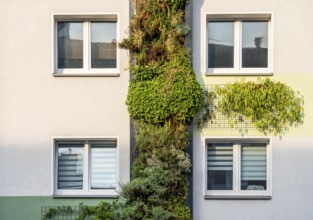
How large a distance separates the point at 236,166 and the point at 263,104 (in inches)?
58.8

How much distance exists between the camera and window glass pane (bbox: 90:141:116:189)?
938 cm

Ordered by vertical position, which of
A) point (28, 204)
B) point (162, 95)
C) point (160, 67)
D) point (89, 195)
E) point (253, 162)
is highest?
point (160, 67)

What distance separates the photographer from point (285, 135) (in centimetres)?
902

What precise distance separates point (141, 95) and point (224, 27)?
8.23 ft

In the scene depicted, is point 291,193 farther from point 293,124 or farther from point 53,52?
point 53,52

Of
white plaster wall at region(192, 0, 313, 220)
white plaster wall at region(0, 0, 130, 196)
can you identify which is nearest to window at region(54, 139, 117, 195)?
white plaster wall at region(0, 0, 130, 196)

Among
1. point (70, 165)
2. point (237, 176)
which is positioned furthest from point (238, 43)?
point (70, 165)

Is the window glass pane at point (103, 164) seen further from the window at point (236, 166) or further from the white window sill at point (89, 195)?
the window at point (236, 166)

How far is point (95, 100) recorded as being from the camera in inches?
360

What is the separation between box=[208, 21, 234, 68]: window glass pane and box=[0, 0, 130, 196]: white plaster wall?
1895mm

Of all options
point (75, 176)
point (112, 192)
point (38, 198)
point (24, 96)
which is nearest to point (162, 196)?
point (112, 192)

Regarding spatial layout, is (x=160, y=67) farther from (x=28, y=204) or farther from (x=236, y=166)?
(x=28, y=204)

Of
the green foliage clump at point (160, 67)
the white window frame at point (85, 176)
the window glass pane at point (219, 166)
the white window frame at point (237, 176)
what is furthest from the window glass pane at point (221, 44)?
the white window frame at point (85, 176)

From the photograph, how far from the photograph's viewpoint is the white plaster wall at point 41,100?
360 inches
